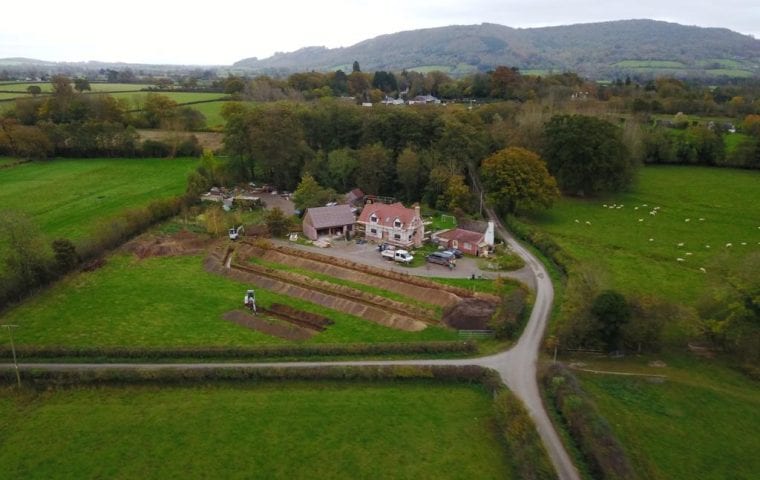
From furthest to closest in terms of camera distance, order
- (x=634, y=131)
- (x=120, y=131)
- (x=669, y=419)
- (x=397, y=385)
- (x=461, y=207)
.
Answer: (x=120, y=131), (x=634, y=131), (x=461, y=207), (x=397, y=385), (x=669, y=419)

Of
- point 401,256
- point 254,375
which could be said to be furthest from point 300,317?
point 401,256

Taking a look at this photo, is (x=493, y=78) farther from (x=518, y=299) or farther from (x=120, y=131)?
(x=518, y=299)

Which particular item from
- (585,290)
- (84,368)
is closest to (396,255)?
(585,290)

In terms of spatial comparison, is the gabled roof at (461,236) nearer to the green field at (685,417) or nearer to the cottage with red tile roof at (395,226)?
the cottage with red tile roof at (395,226)

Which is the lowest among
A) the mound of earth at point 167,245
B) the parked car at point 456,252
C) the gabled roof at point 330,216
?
the mound of earth at point 167,245

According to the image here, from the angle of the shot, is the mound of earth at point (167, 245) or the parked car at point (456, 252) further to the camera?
the mound of earth at point (167, 245)

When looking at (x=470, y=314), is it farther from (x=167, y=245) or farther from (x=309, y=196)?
(x=167, y=245)

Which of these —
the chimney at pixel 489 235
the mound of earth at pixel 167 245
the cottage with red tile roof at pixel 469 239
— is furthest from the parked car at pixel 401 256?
the mound of earth at pixel 167 245
